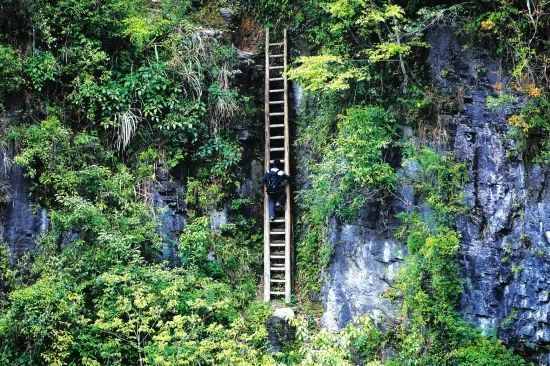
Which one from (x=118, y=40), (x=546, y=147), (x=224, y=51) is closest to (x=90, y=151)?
(x=118, y=40)

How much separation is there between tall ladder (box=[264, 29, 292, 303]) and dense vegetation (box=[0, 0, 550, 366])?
0.37 metres

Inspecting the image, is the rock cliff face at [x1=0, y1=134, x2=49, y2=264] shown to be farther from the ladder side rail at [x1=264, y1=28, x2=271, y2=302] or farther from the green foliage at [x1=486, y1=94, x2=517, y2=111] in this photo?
the green foliage at [x1=486, y1=94, x2=517, y2=111]

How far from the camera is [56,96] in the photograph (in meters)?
10.2

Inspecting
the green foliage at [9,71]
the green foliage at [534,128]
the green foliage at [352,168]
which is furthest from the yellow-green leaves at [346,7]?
the green foliage at [9,71]

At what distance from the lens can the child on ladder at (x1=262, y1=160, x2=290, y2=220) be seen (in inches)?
423

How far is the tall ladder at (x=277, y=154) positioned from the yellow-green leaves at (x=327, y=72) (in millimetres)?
937

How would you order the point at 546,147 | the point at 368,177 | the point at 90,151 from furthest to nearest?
the point at 90,151 < the point at 368,177 < the point at 546,147

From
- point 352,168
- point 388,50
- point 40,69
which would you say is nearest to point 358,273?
point 352,168

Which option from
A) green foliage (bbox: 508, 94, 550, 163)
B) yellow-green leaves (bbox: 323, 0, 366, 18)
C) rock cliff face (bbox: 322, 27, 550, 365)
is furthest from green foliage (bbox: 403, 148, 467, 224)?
yellow-green leaves (bbox: 323, 0, 366, 18)

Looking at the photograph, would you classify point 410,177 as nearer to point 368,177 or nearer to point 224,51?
point 368,177

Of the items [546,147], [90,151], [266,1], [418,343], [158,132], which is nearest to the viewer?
[546,147]

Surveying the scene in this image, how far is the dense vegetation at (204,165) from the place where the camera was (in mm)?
7922

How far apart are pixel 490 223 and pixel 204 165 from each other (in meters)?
5.78

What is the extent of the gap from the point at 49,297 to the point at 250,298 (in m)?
3.80
